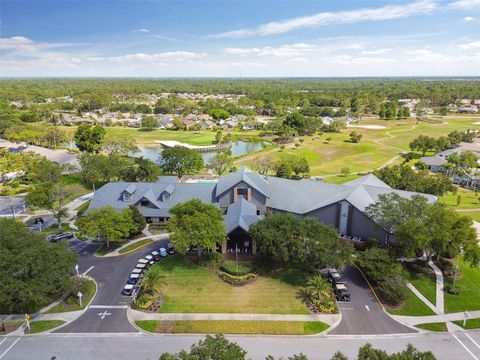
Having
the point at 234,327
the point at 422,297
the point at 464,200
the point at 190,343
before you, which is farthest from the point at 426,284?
the point at 464,200

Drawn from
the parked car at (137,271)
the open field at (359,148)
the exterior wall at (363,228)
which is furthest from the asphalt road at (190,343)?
the open field at (359,148)

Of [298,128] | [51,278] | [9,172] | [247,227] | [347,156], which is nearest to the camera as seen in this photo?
[51,278]

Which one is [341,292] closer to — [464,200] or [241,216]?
[241,216]

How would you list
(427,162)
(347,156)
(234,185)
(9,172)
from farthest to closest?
(347,156) < (427,162) < (9,172) < (234,185)

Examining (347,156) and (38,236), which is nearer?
(38,236)

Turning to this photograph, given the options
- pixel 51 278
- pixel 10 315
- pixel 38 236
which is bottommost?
pixel 10 315

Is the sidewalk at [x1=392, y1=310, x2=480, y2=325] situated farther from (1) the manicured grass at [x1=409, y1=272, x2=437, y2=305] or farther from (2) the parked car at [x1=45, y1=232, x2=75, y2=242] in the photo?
(2) the parked car at [x1=45, y1=232, x2=75, y2=242]

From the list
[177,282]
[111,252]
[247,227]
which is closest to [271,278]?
[247,227]

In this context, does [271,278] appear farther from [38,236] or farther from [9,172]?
[9,172]
